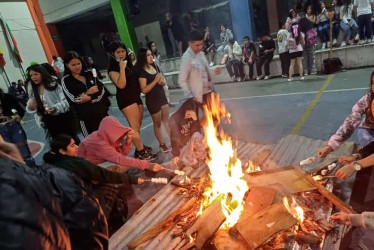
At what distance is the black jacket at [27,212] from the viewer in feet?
2.19

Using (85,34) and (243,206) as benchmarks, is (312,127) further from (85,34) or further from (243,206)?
(85,34)

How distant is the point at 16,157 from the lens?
95 cm

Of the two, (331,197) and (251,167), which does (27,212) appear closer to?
(331,197)

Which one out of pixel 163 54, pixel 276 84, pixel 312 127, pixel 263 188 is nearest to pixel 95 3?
pixel 163 54

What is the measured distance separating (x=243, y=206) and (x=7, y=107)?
4.79m

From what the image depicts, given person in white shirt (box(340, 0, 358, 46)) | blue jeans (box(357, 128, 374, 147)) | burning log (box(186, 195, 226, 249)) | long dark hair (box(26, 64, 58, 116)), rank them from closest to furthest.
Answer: burning log (box(186, 195, 226, 249)), blue jeans (box(357, 128, 374, 147)), long dark hair (box(26, 64, 58, 116)), person in white shirt (box(340, 0, 358, 46))

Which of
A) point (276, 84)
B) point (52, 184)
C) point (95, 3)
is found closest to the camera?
point (52, 184)

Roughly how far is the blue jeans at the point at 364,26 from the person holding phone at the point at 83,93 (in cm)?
951

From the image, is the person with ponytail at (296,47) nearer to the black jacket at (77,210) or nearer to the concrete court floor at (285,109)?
the concrete court floor at (285,109)

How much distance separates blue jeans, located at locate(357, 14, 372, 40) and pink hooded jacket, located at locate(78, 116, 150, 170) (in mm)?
9757

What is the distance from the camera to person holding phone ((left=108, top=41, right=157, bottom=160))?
4398 millimetres

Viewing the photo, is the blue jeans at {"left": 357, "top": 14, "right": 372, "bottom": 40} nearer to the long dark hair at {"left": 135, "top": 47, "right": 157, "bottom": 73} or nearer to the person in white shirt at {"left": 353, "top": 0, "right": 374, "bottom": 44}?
the person in white shirt at {"left": 353, "top": 0, "right": 374, "bottom": 44}

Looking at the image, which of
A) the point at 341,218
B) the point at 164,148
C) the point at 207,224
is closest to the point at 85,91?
the point at 164,148

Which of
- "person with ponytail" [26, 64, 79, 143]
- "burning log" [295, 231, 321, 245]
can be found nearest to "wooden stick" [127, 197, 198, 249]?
"burning log" [295, 231, 321, 245]
